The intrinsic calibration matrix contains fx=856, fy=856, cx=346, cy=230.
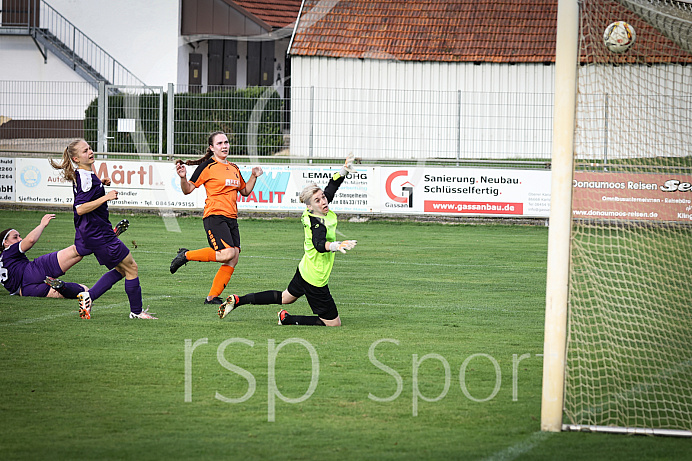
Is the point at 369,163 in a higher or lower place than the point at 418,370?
higher

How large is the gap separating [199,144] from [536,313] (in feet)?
39.0

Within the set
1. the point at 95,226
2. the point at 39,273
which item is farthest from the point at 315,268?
the point at 39,273

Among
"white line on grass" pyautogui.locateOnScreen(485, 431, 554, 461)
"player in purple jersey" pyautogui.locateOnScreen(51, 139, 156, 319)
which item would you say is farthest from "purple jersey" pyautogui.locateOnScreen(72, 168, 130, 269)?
"white line on grass" pyautogui.locateOnScreen(485, 431, 554, 461)

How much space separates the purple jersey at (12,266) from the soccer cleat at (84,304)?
1676 millimetres

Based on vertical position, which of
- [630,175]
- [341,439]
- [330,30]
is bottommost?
[341,439]

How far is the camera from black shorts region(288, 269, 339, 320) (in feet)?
26.9

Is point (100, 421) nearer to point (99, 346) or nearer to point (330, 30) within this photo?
point (99, 346)

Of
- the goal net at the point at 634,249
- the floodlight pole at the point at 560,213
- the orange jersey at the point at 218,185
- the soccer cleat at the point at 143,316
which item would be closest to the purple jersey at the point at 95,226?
the soccer cleat at the point at 143,316

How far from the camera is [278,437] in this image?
16.6 feet

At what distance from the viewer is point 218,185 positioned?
31.8 feet

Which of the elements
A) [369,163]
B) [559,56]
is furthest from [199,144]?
[559,56]

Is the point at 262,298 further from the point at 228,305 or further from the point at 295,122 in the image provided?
the point at 295,122

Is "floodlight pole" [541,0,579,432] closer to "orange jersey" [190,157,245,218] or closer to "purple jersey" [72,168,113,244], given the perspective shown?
"purple jersey" [72,168,113,244]

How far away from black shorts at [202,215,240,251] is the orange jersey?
65 millimetres
